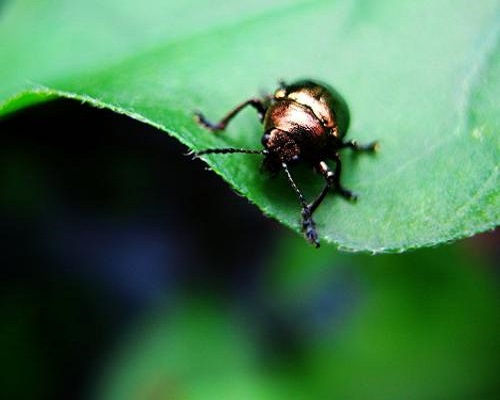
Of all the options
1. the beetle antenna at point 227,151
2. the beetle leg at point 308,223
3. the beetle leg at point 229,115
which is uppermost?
the beetle leg at point 229,115

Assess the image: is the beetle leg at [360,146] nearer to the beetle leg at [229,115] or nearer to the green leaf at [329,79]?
the green leaf at [329,79]

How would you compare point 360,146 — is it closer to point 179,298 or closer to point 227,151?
point 227,151

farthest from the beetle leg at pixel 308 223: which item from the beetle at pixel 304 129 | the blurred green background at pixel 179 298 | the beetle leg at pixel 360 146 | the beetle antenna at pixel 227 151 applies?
the blurred green background at pixel 179 298

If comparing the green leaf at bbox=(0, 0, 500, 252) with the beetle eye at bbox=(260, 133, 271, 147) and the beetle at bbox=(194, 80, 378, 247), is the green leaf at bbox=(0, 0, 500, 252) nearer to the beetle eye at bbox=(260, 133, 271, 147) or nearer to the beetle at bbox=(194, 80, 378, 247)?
the beetle at bbox=(194, 80, 378, 247)

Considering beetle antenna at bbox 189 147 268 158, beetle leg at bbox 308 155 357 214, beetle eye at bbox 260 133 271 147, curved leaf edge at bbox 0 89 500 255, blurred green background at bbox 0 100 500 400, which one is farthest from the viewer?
blurred green background at bbox 0 100 500 400

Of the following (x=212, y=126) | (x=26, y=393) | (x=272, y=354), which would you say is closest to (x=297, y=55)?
(x=212, y=126)

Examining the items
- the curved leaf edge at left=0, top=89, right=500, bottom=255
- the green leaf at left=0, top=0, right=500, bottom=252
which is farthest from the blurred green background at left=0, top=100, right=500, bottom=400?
the curved leaf edge at left=0, top=89, right=500, bottom=255
